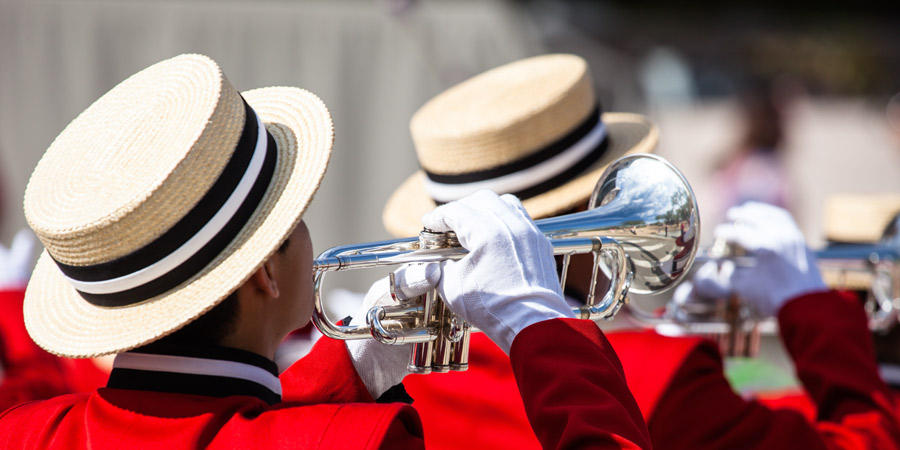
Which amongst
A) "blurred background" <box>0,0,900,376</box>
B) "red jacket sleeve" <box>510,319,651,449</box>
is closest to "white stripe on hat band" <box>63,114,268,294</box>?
"red jacket sleeve" <box>510,319,651,449</box>

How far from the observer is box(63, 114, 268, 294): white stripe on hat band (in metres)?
1.64

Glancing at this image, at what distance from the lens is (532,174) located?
2.54m

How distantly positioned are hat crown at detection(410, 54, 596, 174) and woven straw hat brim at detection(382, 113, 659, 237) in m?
0.13

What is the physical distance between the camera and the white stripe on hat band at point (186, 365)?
1.67 meters

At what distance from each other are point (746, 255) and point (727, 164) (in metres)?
5.03

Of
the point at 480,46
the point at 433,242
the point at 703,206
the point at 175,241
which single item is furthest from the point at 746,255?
the point at 703,206

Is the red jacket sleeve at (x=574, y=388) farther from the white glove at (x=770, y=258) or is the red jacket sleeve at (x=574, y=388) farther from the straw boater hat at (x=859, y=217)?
the straw boater hat at (x=859, y=217)

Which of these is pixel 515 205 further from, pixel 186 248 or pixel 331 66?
pixel 331 66

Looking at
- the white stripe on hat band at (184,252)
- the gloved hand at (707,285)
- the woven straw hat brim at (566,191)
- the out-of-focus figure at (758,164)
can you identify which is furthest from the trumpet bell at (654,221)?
the out-of-focus figure at (758,164)

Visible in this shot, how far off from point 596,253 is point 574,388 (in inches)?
17.7

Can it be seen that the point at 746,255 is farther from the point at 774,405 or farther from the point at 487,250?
the point at 487,250

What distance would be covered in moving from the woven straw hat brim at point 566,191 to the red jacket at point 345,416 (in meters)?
0.85

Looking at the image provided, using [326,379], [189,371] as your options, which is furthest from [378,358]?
[189,371]

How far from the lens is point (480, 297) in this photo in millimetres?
1695
